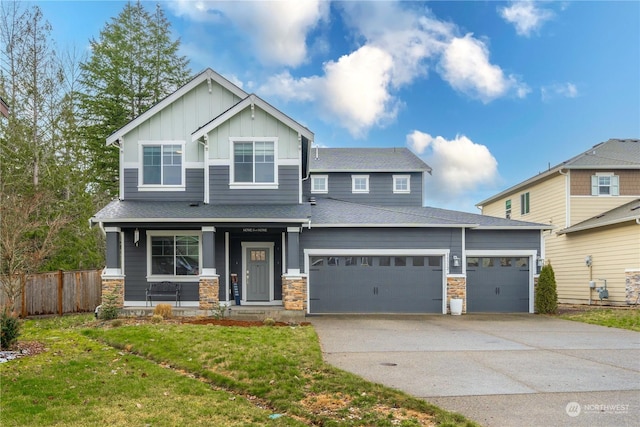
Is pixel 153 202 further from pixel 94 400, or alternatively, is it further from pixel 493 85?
pixel 493 85

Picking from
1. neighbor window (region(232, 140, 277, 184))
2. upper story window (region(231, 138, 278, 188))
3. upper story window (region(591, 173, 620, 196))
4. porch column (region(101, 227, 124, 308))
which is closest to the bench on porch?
porch column (region(101, 227, 124, 308))

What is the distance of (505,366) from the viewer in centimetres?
809

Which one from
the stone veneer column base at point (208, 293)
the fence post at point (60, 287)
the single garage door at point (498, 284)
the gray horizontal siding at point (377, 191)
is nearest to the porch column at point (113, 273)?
the stone veneer column base at point (208, 293)

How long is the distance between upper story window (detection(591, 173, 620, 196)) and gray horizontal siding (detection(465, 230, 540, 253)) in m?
6.74

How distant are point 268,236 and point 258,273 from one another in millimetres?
1326

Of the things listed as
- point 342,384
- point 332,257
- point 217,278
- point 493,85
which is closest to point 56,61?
point 217,278

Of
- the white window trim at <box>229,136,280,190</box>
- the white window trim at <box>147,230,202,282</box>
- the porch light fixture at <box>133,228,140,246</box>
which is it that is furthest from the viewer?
the white window trim at <box>229,136,280,190</box>

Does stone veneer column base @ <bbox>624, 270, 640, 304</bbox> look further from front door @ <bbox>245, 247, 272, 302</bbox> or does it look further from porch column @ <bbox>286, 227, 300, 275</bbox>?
front door @ <bbox>245, 247, 272, 302</bbox>

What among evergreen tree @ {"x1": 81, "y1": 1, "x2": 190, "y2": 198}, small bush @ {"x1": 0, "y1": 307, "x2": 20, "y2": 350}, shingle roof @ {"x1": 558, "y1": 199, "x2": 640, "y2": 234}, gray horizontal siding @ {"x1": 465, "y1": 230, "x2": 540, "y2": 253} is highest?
evergreen tree @ {"x1": 81, "y1": 1, "x2": 190, "y2": 198}

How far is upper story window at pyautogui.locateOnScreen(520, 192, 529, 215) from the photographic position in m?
25.8

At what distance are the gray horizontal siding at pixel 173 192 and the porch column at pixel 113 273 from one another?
194 cm

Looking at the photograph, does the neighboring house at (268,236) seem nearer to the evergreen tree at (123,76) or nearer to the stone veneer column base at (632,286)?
the stone veneer column base at (632,286)

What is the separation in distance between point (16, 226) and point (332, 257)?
9692 mm

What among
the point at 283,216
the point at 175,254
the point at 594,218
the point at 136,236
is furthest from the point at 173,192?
the point at 594,218
